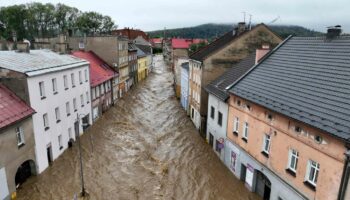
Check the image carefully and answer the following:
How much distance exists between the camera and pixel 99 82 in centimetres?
3431

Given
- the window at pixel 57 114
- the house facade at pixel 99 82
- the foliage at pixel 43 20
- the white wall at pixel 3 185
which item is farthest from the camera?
the foliage at pixel 43 20

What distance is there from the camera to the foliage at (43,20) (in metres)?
87.0

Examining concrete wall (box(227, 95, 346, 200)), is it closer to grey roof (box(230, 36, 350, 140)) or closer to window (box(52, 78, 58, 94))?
grey roof (box(230, 36, 350, 140))

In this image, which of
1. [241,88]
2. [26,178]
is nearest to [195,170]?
[241,88]

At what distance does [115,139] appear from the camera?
92.7ft

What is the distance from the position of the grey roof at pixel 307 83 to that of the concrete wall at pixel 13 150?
1450 cm

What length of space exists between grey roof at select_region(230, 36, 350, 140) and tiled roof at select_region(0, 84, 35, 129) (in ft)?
47.0

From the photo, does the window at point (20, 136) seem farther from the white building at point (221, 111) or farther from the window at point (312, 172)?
the window at point (312, 172)

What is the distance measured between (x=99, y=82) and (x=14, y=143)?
59.4ft

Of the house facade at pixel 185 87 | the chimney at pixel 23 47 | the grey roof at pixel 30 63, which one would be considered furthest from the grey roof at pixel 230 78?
the chimney at pixel 23 47

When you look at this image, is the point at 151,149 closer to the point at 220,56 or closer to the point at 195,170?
the point at 195,170

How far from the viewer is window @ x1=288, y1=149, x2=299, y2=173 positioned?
1379 centimetres

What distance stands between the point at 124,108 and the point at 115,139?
12264 millimetres

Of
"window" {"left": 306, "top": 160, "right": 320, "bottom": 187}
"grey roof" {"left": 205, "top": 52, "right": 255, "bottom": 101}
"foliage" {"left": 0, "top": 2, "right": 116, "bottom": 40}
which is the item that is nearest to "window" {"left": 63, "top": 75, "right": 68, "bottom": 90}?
"grey roof" {"left": 205, "top": 52, "right": 255, "bottom": 101}
